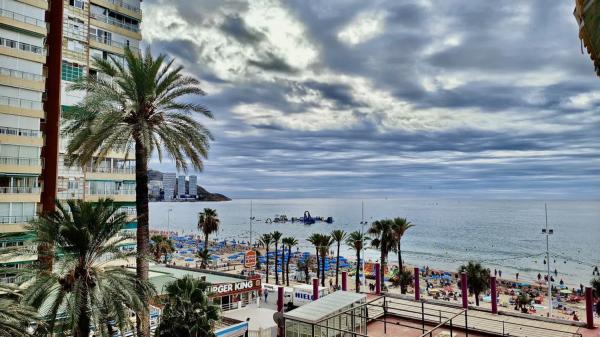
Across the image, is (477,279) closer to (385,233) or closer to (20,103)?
(385,233)

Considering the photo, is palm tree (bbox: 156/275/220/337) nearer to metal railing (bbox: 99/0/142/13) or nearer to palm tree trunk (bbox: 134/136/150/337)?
palm tree trunk (bbox: 134/136/150/337)

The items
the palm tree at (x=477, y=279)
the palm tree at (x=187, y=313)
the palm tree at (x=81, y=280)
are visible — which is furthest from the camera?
the palm tree at (x=477, y=279)

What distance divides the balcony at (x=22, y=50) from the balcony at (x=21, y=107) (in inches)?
118

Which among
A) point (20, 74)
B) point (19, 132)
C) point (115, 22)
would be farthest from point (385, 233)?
point (20, 74)

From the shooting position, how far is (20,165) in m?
28.1

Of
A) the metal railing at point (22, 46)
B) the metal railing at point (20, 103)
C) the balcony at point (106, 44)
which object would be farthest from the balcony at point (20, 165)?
the balcony at point (106, 44)

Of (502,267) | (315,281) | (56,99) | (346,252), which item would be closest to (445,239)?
(346,252)

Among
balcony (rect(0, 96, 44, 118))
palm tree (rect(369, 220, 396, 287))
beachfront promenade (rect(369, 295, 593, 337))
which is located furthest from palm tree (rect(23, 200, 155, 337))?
palm tree (rect(369, 220, 396, 287))

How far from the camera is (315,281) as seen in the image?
30672 mm

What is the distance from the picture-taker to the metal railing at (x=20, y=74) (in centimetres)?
2742

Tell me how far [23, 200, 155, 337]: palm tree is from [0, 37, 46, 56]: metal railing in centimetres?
1841

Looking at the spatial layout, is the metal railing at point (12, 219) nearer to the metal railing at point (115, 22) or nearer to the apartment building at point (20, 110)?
the apartment building at point (20, 110)

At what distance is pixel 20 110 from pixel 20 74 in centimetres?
248

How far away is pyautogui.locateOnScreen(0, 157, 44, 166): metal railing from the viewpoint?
2756 cm
